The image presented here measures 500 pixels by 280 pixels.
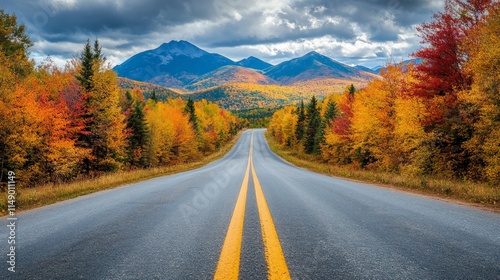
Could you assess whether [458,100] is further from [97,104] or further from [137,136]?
[137,136]

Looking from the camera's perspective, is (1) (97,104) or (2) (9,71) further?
(1) (97,104)

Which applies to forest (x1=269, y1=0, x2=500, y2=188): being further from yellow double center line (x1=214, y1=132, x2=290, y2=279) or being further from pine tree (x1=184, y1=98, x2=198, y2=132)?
pine tree (x1=184, y1=98, x2=198, y2=132)

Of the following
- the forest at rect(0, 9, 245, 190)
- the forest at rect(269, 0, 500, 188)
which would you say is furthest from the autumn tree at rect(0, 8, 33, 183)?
the forest at rect(269, 0, 500, 188)

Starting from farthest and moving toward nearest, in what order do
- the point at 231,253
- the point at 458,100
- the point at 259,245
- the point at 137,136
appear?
the point at 137,136, the point at 458,100, the point at 259,245, the point at 231,253

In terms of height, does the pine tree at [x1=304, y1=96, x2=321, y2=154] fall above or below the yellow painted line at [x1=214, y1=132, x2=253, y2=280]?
above

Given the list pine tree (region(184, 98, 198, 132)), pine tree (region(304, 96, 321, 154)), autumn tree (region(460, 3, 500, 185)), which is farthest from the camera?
pine tree (region(184, 98, 198, 132))

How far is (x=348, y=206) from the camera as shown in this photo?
507 centimetres

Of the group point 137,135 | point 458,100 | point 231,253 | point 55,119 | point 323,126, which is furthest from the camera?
point 323,126

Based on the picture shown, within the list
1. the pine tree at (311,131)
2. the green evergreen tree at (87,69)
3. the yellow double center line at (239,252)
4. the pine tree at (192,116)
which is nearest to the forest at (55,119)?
the green evergreen tree at (87,69)

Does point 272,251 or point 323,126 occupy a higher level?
point 323,126

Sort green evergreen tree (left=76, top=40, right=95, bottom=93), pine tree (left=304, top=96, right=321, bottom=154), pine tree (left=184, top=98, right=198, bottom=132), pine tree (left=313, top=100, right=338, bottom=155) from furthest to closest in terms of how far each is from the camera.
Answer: pine tree (left=184, top=98, right=198, bottom=132) < pine tree (left=304, top=96, right=321, bottom=154) < pine tree (left=313, top=100, right=338, bottom=155) < green evergreen tree (left=76, top=40, right=95, bottom=93)

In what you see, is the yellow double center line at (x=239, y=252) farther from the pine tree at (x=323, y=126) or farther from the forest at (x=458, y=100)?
the pine tree at (x=323, y=126)

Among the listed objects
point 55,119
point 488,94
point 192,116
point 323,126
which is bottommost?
point 55,119

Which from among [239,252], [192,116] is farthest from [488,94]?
[192,116]
